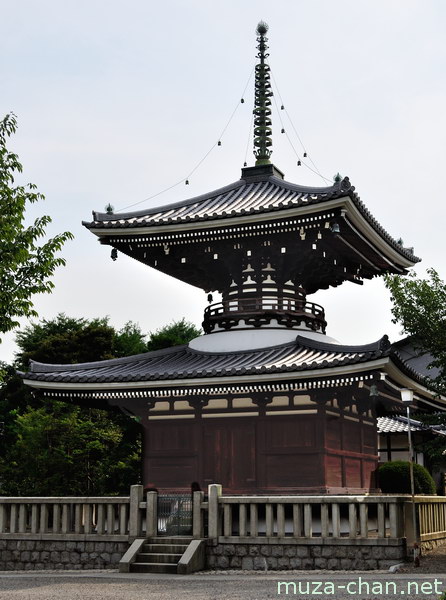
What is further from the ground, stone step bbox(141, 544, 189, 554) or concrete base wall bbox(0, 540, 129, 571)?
stone step bbox(141, 544, 189, 554)

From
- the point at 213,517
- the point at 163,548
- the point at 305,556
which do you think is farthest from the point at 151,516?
the point at 305,556

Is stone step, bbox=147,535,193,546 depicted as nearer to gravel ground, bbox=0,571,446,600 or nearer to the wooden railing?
gravel ground, bbox=0,571,446,600

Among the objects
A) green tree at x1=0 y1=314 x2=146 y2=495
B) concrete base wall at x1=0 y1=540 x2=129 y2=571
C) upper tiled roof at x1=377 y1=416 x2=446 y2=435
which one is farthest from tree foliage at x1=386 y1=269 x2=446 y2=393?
green tree at x1=0 y1=314 x2=146 y2=495

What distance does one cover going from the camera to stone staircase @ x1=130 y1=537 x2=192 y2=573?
19.0 metres

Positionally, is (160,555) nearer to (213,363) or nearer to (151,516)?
(151,516)

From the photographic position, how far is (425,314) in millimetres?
21062

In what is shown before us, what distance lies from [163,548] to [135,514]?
1.17m

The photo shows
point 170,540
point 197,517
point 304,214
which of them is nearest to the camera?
point 197,517

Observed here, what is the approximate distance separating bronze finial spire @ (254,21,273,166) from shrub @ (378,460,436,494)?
11.6 meters

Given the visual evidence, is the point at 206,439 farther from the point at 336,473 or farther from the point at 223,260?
the point at 223,260

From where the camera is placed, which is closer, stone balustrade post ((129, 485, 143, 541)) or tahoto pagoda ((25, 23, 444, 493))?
stone balustrade post ((129, 485, 143, 541))

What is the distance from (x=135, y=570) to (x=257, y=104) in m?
17.0

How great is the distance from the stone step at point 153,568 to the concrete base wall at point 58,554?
1.15 metres

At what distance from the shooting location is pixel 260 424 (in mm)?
22922
